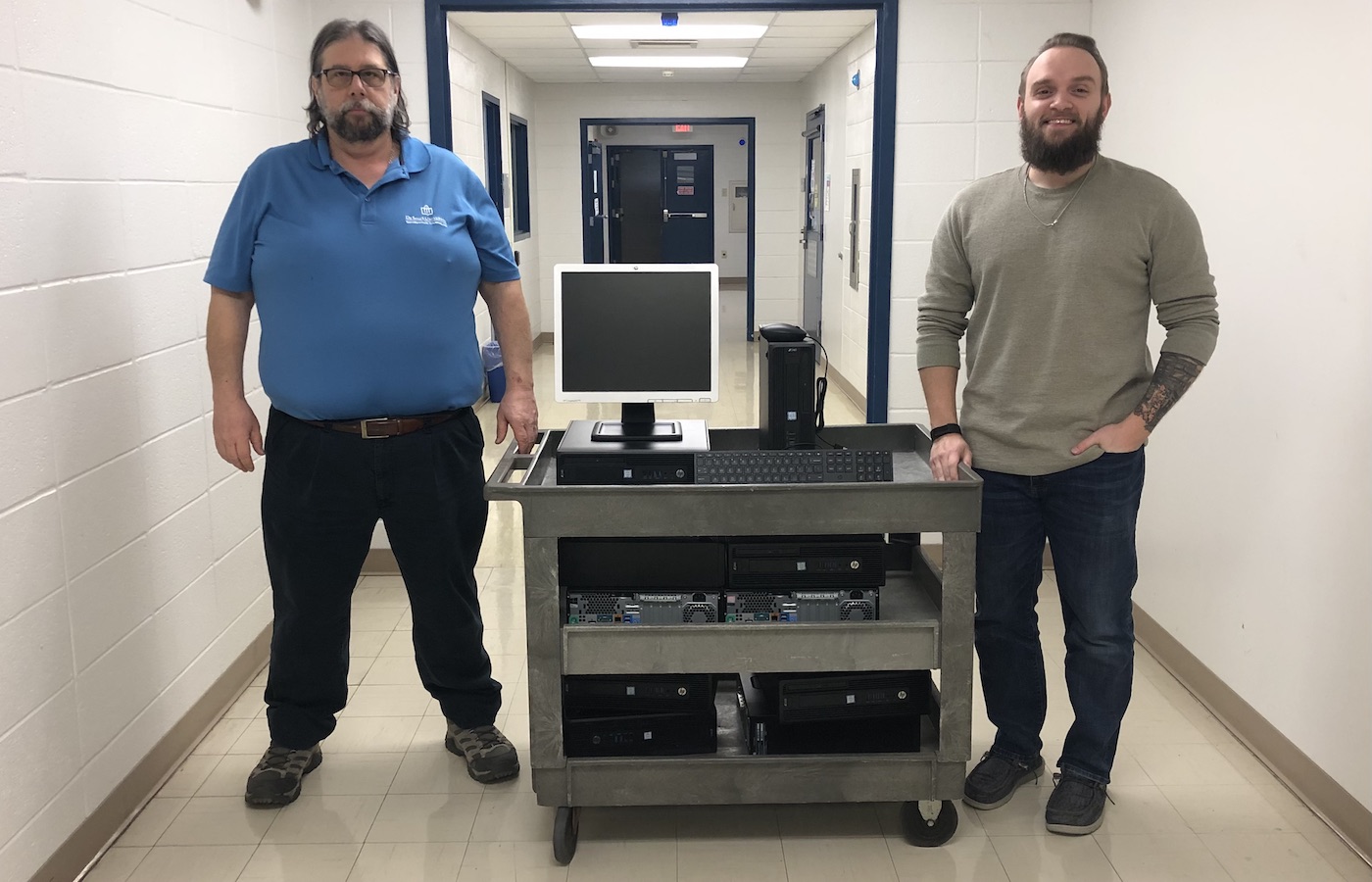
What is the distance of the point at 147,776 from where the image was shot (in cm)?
273

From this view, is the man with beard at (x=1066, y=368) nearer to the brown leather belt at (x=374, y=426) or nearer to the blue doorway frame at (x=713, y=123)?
the brown leather belt at (x=374, y=426)

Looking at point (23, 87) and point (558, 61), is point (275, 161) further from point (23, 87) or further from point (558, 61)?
point (558, 61)

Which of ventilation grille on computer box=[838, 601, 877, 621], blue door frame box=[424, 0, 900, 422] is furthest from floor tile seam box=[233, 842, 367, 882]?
blue door frame box=[424, 0, 900, 422]

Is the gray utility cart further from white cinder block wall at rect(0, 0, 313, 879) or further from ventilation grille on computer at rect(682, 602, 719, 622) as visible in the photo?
white cinder block wall at rect(0, 0, 313, 879)

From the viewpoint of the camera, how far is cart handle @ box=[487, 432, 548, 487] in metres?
2.36

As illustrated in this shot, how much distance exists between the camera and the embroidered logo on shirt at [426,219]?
2.53m

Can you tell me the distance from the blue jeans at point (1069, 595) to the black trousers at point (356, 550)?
1205mm

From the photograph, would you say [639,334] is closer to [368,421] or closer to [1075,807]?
[368,421]

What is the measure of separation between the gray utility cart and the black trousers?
0.88ft

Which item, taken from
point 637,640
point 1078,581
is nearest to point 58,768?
point 637,640

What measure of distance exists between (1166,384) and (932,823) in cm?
106

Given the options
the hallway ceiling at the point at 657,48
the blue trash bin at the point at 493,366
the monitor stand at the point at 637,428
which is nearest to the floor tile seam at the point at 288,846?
the monitor stand at the point at 637,428

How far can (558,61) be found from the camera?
9.14 m

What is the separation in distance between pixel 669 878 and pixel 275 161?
1.75 m
